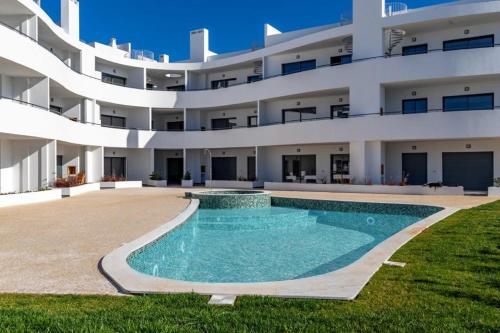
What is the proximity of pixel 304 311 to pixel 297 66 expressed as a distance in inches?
1004

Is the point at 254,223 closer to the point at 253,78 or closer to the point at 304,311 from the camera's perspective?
the point at 304,311

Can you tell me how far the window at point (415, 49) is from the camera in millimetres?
23172

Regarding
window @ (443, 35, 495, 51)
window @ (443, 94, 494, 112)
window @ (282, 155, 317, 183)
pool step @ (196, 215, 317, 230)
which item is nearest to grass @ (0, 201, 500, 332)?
pool step @ (196, 215, 317, 230)

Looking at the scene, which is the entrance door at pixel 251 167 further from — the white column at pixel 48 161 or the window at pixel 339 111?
the white column at pixel 48 161

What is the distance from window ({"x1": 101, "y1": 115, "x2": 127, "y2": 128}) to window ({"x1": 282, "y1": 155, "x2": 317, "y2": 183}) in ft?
44.6

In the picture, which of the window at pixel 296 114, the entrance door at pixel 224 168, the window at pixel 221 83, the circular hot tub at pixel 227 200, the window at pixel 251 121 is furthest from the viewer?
the window at pixel 221 83

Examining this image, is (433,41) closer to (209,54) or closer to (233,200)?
(233,200)

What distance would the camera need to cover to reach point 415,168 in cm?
2345

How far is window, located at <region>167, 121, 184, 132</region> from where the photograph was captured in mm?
34781

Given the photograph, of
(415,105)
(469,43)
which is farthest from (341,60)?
(469,43)

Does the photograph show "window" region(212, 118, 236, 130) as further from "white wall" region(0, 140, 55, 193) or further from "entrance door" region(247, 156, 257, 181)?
"white wall" region(0, 140, 55, 193)

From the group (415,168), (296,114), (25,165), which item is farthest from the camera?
(296,114)

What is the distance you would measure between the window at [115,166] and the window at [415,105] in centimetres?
2099

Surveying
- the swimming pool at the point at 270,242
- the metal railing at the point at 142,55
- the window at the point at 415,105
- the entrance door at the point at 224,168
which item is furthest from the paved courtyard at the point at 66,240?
the metal railing at the point at 142,55
